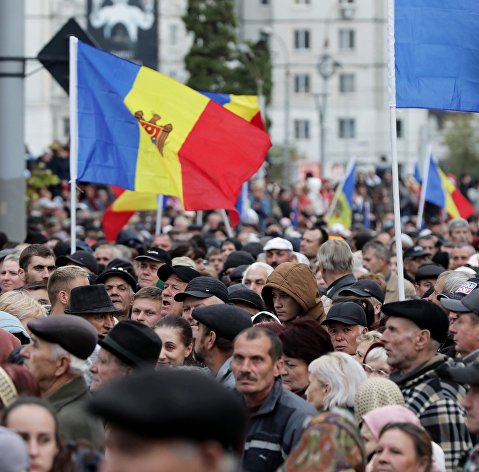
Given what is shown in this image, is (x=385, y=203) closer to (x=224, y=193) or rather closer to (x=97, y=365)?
(x=224, y=193)

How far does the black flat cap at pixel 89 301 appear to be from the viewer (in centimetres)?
968

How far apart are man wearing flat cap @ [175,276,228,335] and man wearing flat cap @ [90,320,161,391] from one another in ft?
8.93

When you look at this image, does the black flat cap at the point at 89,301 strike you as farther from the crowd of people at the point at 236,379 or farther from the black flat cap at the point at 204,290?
the black flat cap at the point at 204,290

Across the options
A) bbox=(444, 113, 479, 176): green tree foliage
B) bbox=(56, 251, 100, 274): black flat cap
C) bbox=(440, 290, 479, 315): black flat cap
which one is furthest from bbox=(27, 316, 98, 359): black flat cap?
bbox=(444, 113, 479, 176): green tree foliage

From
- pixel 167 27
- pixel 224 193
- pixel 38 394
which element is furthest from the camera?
pixel 167 27

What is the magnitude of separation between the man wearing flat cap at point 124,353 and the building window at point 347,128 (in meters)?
94.1

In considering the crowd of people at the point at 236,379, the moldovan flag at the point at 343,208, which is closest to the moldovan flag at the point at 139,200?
the moldovan flag at the point at 343,208

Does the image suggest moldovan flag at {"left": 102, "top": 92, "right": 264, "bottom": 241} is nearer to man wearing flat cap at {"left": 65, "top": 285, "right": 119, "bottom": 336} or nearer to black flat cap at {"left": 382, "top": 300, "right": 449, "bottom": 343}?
man wearing flat cap at {"left": 65, "top": 285, "right": 119, "bottom": 336}

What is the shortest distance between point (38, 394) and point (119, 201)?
12.5 meters

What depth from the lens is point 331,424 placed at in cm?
593

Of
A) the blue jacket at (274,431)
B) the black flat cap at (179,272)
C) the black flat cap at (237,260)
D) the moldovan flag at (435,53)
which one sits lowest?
the blue jacket at (274,431)


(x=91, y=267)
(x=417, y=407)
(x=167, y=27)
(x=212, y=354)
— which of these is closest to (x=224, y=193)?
(x=91, y=267)

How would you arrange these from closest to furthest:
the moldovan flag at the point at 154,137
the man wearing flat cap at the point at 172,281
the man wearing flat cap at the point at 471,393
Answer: the man wearing flat cap at the point at 471,393 < the man wearing flat cap at the point at 172,281 < the moldovan flag at the point at 154,137

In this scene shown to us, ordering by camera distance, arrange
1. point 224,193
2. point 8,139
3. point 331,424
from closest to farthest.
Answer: point 331,424
point 224,193
point 8,139
